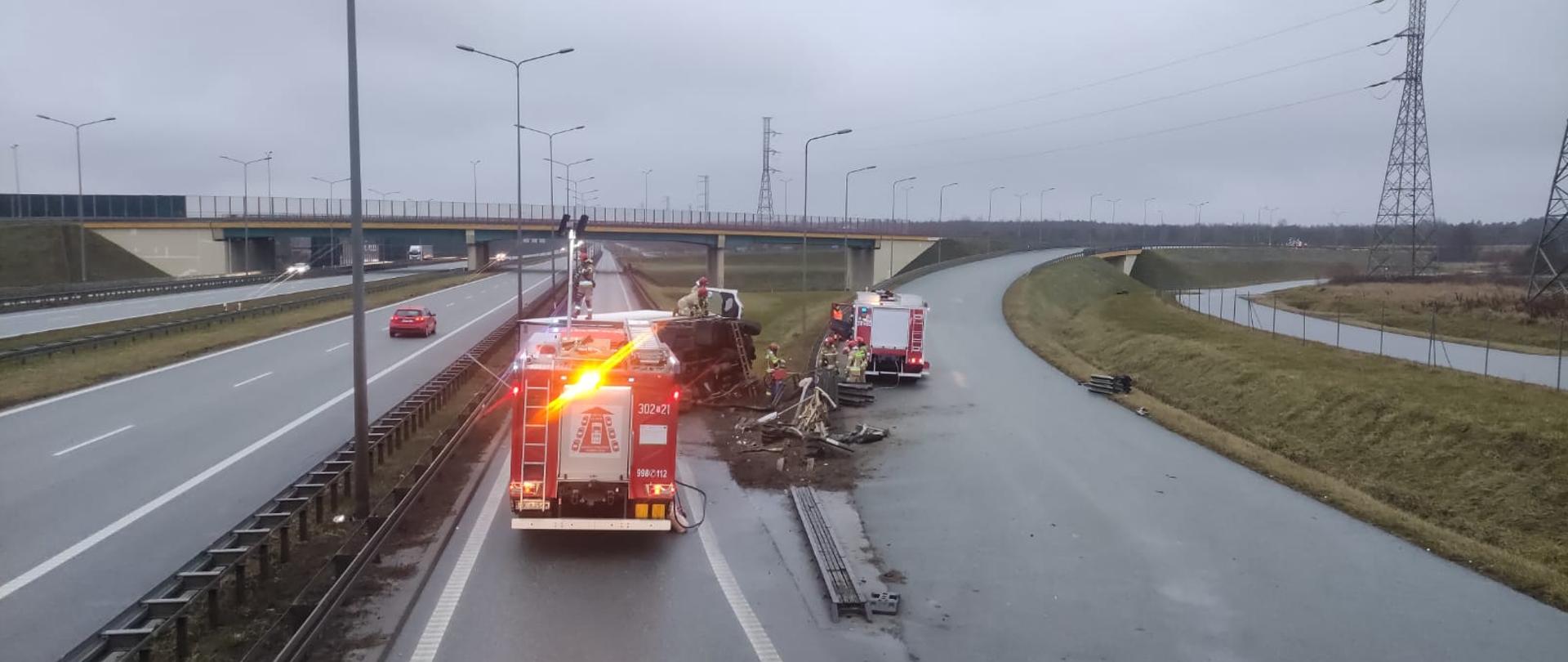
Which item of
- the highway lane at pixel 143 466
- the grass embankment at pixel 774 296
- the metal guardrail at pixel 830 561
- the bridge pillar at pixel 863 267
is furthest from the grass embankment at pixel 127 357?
the bridge pillar at pixel 863 267

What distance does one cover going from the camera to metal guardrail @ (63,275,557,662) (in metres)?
9.71

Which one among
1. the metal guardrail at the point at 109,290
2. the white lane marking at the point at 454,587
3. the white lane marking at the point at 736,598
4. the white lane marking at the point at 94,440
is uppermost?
the metal guardrail at the point at 109,290

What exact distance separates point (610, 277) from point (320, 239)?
28.5 metres

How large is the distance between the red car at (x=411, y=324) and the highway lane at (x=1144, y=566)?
27.7 metres

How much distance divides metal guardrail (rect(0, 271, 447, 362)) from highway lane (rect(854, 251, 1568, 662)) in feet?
86.1

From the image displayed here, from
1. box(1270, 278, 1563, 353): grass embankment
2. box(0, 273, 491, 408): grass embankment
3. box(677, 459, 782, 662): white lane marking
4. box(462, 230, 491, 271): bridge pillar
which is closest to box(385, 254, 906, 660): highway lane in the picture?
box(677, 459, 782, 662): white lane marking

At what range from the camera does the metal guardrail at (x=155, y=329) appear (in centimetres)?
3177

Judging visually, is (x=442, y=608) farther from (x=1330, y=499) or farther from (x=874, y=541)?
(x=1330, y=499)

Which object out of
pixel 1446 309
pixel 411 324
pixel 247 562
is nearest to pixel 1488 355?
pixel 1446 309

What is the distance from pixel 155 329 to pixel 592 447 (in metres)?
33.1

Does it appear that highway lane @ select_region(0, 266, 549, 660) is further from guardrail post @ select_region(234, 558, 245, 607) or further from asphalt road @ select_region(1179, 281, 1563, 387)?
asphalt road @ select_region(1179, 281, 1563, 387)

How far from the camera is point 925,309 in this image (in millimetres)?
33094

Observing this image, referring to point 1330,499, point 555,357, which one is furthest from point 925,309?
point 555,357

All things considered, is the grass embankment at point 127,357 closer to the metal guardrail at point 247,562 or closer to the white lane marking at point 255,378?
the white lane marking at point 255,378
